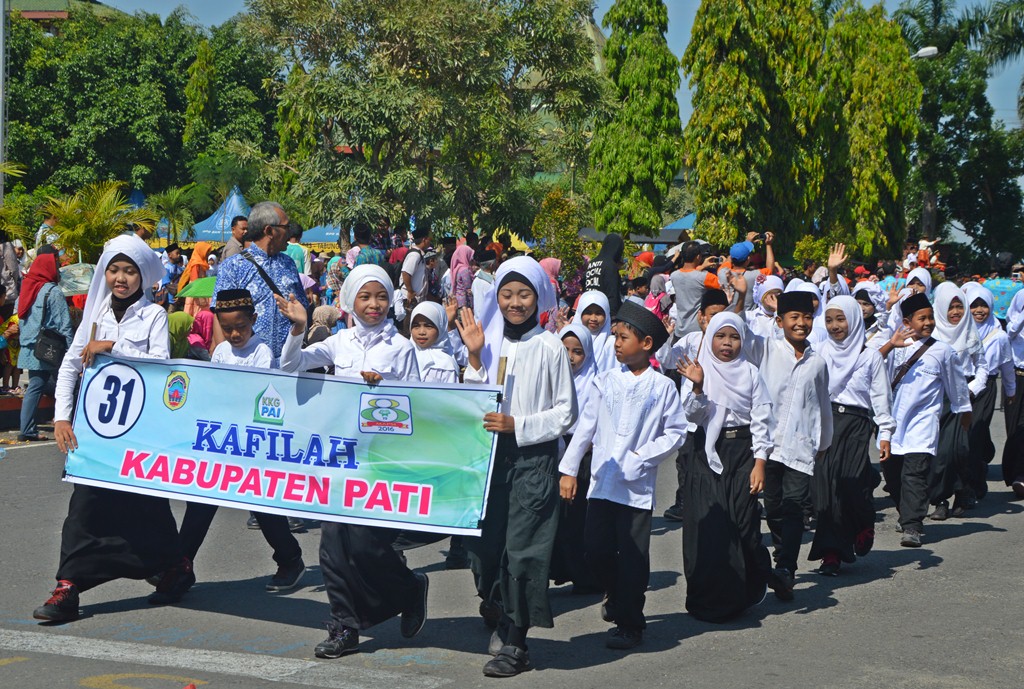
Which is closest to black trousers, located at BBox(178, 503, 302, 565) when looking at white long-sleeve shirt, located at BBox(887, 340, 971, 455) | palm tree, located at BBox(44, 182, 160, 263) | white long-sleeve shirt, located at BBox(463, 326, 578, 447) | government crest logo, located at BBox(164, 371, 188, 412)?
government crest logo, located at BBox(164, 371, 188, 412)

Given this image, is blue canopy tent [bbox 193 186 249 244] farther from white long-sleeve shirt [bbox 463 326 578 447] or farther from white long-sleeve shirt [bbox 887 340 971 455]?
white long-sleeve shirt [bbox 463 326 578 447]

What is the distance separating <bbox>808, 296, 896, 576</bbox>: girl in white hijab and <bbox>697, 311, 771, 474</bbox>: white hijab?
1342 mm

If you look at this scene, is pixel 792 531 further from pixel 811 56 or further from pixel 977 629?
pixel 811 56

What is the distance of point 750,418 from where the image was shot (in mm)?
7293

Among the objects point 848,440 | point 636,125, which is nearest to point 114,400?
point 848,440

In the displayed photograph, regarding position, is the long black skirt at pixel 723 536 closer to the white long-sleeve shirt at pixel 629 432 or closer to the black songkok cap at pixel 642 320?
the white long-sleeve shirt at pixel 629 432

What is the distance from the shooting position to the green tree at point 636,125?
145 feet

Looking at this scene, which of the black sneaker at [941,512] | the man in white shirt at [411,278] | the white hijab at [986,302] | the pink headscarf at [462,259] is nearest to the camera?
the black sneaker at [941,512]

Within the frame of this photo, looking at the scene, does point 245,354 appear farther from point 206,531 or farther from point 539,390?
point 539,390

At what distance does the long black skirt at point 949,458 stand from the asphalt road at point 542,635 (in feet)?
4.46

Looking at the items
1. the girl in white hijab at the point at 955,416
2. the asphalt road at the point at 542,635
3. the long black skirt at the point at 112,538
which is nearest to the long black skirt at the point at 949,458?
the girl in white hijab at the point at 955,416

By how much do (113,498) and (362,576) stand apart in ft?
5.15

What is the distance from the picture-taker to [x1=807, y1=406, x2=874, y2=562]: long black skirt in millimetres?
8320

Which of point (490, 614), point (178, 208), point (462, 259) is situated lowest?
point (490, 614)
